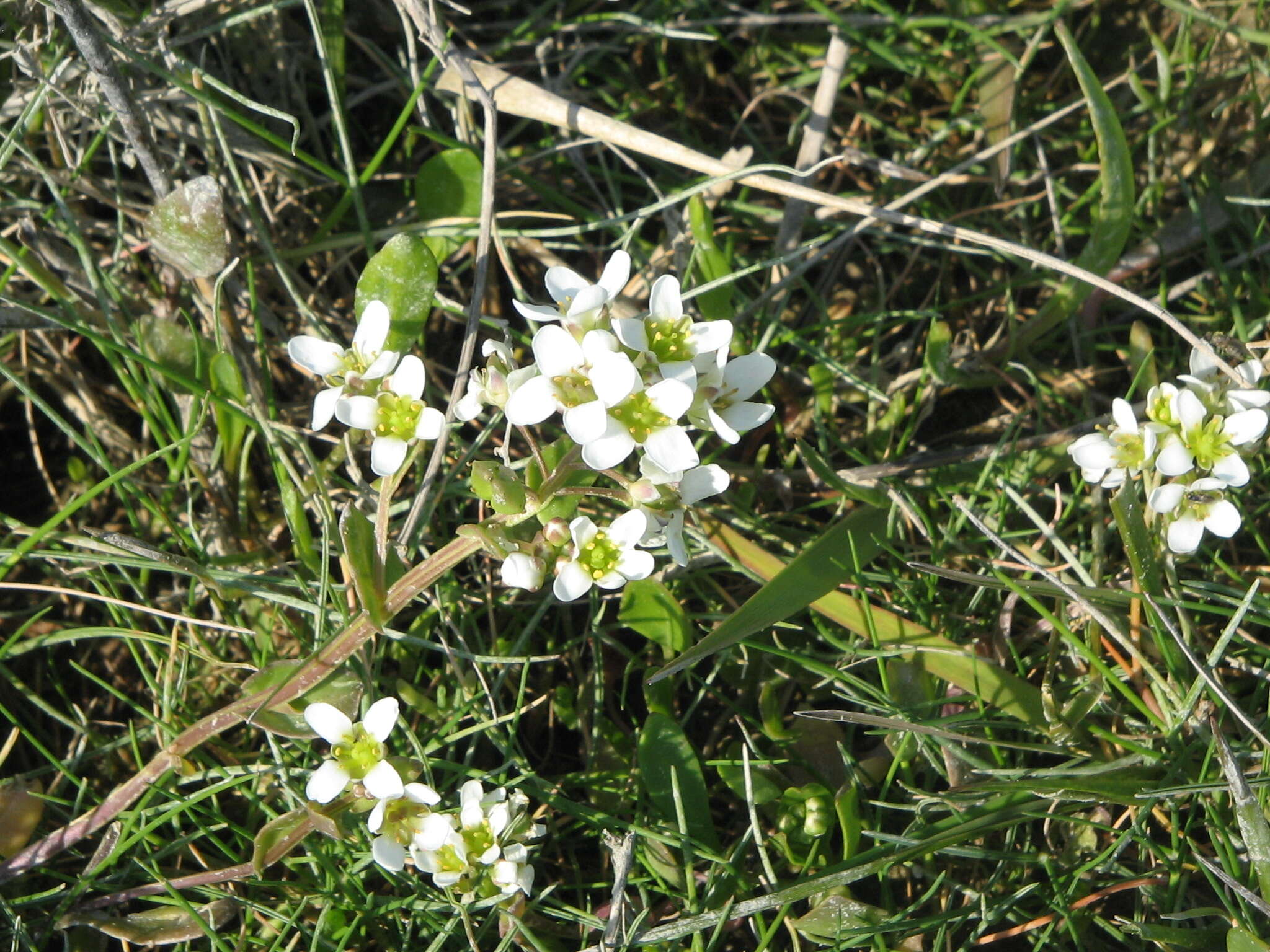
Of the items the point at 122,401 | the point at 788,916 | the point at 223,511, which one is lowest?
the point at 788,916

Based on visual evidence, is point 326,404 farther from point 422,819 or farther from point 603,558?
point 422,819

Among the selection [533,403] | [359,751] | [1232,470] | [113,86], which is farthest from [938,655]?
[113,86]

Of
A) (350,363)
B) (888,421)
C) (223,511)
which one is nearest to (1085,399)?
(888,421)

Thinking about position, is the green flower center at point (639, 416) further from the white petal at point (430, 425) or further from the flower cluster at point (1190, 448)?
the flower cluster at point (1190, 448)

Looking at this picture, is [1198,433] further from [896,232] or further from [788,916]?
[788,916]

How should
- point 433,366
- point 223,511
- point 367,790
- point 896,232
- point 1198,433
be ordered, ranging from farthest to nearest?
point 896,232, point 433,366, point 223,511, point 1198,433, point 367,790

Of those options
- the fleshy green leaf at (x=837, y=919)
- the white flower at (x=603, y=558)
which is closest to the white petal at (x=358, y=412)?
the white flower at (x=603, y=558)
